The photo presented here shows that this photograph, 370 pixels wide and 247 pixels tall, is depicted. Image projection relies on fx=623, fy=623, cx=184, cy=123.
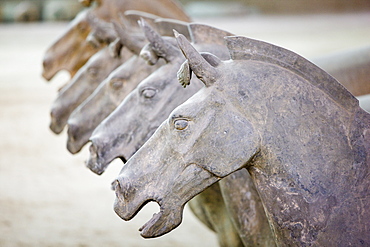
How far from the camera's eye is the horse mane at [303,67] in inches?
63.2

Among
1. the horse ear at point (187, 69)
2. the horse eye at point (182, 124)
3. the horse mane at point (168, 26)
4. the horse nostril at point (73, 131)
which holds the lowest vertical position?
the horse eye at point (182, 124)

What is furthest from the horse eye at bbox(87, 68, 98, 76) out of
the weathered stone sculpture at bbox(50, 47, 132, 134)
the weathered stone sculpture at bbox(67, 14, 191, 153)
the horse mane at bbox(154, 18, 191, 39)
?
the horse mane at bbox(154, 18, 191, 39)

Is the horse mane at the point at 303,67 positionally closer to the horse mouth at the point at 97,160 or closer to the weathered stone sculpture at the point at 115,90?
the horse mouth at the point at 97,160

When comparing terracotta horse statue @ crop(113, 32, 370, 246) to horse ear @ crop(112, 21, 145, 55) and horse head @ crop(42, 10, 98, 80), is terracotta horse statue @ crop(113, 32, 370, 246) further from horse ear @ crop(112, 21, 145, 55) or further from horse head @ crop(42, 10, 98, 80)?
horse head @ crop(42, 10, 98, 80)

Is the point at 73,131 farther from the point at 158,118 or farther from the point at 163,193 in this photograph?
the point at 163,193

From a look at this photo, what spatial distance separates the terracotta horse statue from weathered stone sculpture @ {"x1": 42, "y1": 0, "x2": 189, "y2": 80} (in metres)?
2.19

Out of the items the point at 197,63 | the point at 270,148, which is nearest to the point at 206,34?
the point at 197,63

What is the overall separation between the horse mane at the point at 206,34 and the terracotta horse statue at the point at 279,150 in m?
0.65

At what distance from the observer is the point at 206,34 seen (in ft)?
7.41

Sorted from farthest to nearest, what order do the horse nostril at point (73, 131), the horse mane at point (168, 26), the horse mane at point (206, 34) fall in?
the horse nostril at point (73, 131), the horse mane at point (168, 26), the horse mane at point (206, 34)

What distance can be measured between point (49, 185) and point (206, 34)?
3099 millimetres

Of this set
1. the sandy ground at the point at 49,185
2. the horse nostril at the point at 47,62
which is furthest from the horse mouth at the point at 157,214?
the horse nostril at the point at 47,62

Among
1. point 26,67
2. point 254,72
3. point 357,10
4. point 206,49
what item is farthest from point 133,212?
point 357,10

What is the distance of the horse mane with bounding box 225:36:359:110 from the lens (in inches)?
63.2
